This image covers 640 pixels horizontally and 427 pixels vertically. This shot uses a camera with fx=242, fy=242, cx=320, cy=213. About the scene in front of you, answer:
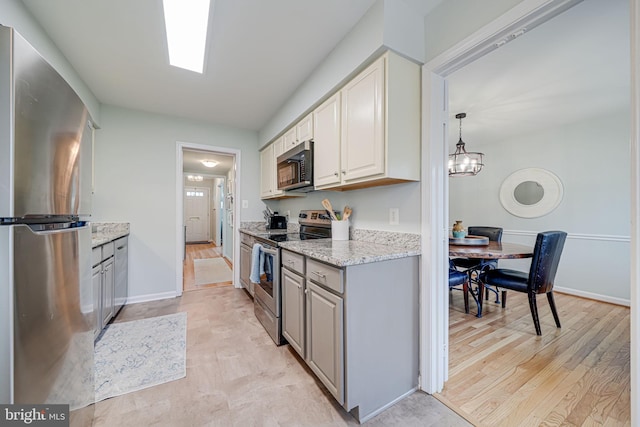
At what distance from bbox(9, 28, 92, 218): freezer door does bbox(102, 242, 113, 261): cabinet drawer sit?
55.3 inches

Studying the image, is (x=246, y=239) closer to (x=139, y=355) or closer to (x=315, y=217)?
(x=315, y=217)

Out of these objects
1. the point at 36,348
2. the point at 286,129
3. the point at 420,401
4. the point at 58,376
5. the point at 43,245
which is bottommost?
the point at 420,401

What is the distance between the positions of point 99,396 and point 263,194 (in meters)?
2.70

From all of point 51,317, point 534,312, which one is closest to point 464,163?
point 534,312

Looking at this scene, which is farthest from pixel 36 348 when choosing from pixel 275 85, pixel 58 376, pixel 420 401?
pixel 275 85

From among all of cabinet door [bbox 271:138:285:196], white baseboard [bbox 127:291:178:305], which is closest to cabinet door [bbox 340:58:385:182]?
cabinet door [bbox 271:138:285:196]

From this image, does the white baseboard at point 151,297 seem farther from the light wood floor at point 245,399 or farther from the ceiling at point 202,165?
the ceiling at point 202,165

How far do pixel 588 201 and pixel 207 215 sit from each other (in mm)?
9836

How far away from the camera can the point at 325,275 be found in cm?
144

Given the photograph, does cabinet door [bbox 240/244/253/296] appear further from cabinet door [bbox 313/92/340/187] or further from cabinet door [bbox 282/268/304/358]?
cabinet door [bbox 313/92/340/187]

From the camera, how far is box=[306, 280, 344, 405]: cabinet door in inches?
52.2

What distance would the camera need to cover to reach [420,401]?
1.49m

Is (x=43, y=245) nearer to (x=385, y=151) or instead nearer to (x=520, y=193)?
(x=385, y=151)

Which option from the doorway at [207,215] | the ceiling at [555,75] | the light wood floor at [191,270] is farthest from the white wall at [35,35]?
the ceiling at [555,75]
